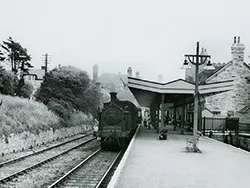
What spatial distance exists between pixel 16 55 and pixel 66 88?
1117cm

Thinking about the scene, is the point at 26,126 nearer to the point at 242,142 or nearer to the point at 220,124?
the point at 242,142

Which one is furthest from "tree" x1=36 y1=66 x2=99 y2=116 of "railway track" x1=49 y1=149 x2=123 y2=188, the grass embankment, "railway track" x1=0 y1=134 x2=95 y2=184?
"railway track" x1=49 y1=149 x2=123 y2=188

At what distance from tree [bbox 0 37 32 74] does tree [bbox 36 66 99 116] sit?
9.00 meters

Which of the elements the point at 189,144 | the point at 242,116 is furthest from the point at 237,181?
the point at 242,116

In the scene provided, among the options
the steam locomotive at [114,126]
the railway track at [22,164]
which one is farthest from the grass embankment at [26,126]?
the steam locomotive at [114,126]

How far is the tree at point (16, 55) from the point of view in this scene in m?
37.5

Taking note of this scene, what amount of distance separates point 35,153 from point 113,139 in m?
4.43

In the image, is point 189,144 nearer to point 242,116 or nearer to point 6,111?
point 6,111

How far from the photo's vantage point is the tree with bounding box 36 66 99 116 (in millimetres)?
29047

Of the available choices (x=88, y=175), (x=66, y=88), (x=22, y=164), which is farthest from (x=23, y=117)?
(x=88, y=175)

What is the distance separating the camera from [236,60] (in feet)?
109

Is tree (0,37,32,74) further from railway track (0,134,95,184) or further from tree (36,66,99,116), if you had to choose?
railway track (0,134,95,184)

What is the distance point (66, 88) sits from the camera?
1166 inches

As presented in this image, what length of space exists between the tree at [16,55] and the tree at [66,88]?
900cm
